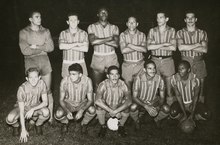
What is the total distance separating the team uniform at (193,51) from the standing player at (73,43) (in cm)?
176

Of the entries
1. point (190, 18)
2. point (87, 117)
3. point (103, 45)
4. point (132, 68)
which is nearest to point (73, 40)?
point (103, 45)

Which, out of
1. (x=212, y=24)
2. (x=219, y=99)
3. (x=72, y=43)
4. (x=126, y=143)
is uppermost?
(x=212, y=24)

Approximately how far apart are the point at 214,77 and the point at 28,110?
522 cm

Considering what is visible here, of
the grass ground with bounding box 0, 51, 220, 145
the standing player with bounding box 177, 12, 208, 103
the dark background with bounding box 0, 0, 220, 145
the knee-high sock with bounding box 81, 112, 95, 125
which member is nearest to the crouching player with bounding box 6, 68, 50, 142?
the grass ground with bounding box 0, 51, 220, 145

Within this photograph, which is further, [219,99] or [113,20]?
[113,20]

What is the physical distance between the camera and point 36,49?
5398 millimetres

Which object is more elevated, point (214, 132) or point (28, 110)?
point (28, 110)

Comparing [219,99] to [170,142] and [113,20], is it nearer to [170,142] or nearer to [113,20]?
[170,142]

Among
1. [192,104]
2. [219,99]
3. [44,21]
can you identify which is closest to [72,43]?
[192,104]

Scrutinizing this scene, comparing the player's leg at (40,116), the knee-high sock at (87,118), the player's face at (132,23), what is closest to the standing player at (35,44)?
the player's leg at (40,116)

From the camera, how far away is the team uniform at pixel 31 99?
196 inches

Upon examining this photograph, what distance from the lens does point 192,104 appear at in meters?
5.34

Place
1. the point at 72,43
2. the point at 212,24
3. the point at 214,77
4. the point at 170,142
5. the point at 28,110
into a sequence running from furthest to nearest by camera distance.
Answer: the point at 212,24 → the point at 214,77 → the point at 72,43 → the point at 28,110 → the point at 170,142

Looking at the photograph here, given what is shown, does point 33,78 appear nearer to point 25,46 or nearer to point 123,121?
point 25,46
